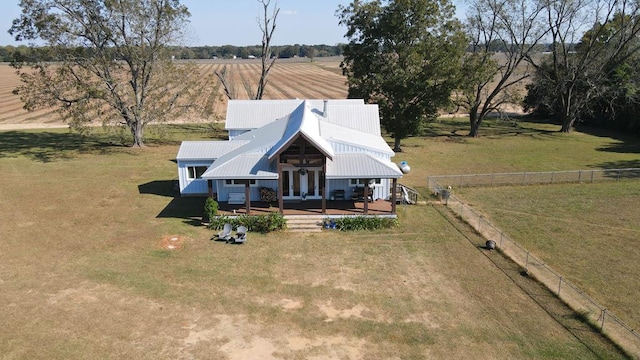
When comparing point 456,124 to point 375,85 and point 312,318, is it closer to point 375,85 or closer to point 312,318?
point 375,85

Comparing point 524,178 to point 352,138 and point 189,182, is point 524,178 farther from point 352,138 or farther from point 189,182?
point 189,182

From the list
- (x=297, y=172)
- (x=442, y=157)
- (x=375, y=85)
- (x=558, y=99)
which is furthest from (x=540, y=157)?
(x=297, y=172)

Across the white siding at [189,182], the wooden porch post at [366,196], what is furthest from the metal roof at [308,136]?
the white siding at [189,182]

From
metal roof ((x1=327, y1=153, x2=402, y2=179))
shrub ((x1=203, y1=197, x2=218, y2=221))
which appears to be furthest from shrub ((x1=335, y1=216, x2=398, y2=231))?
shrub ((x1=203, y1=197, x2=218, y2=221))

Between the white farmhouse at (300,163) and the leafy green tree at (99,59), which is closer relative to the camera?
the white farmhouse at (300,163)

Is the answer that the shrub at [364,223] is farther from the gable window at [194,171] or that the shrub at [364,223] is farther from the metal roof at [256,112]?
the metal roof at [256,112]

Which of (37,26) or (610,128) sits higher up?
Answer: (37,26)

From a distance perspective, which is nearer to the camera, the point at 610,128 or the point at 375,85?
the point at 375,85

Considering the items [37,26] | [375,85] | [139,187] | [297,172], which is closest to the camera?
[297,172]
